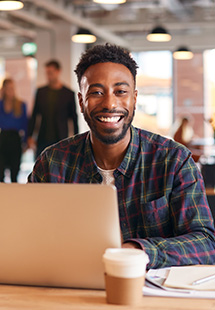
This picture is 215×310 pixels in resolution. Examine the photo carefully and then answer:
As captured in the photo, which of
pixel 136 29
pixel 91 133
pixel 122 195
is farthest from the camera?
pixel 136 29

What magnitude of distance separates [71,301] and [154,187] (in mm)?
761

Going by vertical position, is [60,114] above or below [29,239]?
above

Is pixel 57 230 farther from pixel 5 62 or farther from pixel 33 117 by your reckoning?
pixel 5 62

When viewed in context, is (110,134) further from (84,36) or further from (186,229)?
(84,36)

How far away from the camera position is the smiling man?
200 centimetres

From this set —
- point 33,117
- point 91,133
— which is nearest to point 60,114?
point 33,117

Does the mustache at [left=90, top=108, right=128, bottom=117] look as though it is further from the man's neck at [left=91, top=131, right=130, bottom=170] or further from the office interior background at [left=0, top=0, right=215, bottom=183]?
the office interior background at [left=0, top=0, right=215, bottom=183]

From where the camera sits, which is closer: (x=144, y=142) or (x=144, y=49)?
(x=144, y=142)

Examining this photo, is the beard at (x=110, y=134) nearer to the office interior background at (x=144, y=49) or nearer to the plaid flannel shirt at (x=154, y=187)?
the plaid flannel shirt at (x=154, y=187)

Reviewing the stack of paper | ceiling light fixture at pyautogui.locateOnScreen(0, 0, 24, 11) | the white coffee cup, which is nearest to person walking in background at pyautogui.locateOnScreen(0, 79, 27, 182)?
ceiling light fixture at pyautogui.locateOnScreen(0, 0, 24, 11)

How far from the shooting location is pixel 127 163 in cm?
214

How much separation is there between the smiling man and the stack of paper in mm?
250

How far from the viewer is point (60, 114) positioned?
7.20 metres

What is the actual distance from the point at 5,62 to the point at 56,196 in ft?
43.8
